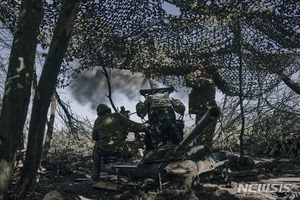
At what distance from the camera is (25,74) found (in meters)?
3.73

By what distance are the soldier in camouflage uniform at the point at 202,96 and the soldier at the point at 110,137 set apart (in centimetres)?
136

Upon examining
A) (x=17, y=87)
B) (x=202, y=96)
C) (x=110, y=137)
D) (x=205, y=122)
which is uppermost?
(x=202, y=96)

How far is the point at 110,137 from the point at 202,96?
2.48m

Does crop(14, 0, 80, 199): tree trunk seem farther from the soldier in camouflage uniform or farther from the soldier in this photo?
the soldier in camouflage uniform

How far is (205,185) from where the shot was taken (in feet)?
17.9

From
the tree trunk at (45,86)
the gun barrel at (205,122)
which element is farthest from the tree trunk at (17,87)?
the gun barrel at (205,122)

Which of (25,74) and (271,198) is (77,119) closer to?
(25,74)

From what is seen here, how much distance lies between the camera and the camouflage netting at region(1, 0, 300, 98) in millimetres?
6570

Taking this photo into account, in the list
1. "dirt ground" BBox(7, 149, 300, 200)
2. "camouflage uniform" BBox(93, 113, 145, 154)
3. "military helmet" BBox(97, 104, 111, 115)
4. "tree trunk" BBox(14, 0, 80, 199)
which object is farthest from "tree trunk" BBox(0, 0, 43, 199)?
"military helmet" BBox(97, 104, 111, 115)

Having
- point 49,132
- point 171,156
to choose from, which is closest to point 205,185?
point 171,156

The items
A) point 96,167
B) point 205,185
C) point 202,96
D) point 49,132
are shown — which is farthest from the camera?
point 49,132

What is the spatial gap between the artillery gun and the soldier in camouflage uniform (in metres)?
0.51

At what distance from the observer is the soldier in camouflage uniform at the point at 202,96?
6.73m

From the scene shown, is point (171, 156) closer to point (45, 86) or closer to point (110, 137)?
point (110, 137)
